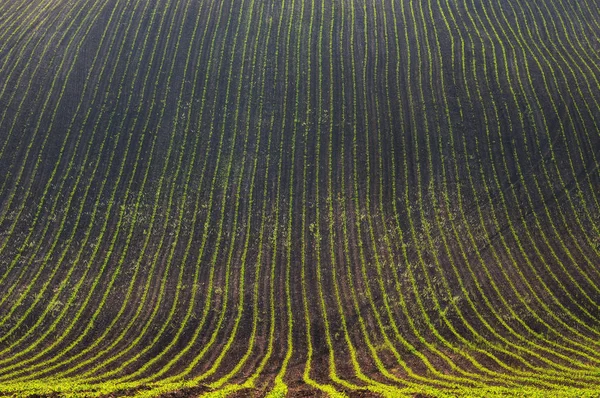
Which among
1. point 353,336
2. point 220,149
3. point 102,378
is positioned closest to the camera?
point 102,378

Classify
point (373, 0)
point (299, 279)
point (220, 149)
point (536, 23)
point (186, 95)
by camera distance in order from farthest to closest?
point (373, 0)
point (536, 23)
point (186, 95)
point (220, 149)
point (299, 279)

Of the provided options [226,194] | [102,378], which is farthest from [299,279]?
[102,378]

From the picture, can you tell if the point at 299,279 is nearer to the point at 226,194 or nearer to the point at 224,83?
the point at 226,194

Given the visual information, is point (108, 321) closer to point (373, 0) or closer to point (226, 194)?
point (226, 194)

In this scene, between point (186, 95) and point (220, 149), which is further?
point (186, 95)

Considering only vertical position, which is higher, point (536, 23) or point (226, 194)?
point (536, 23)

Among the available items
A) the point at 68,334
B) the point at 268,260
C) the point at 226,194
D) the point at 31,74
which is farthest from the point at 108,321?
the point at 31,74
